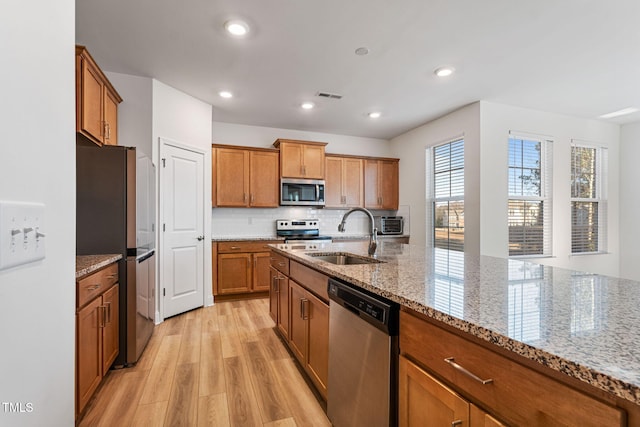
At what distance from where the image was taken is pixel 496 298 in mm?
964

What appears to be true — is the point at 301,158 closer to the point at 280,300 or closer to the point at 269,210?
the point at 269,210

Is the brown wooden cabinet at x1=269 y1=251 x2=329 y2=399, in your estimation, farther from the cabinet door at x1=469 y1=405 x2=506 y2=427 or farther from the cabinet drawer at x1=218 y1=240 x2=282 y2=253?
the cabinet drawer at x1=218 y1=240 x2=282 y2=253

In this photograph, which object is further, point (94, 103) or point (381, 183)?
point (381, 183)

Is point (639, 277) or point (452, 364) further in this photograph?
point (639, 277)

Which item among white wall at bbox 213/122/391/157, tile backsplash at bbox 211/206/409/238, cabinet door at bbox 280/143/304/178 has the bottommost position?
tile backsplash at bbox 211/206/409/238

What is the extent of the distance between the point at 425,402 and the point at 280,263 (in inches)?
73.5

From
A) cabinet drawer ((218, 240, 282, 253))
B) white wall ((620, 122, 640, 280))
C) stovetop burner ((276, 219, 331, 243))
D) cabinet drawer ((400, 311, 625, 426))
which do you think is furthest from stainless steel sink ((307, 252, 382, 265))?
white wall ((620, 122, 640, 280))

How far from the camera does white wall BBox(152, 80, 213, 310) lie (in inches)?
126

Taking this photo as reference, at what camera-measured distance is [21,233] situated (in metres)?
0.52

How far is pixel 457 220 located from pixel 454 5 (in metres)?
2.86

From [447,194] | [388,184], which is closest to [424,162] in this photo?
[447,194]

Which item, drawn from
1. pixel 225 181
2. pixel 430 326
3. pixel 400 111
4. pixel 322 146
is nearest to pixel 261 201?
pixel 225 181

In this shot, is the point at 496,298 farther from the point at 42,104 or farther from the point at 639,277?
the point at 639,277

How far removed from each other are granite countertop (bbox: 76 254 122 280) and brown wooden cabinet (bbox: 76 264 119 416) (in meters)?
0.05
